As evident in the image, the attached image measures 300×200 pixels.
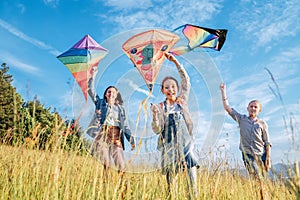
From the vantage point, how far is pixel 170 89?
3.52 metres

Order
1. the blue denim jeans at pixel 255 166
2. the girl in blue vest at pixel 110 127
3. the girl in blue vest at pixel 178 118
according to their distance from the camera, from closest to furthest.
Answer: the blue denim jeans at pixel 255 166
the girl in blue vest at pixel 178 118
the girl in blue vest at pixel 110 127

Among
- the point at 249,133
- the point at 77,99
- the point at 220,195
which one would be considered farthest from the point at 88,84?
the point at 249,133

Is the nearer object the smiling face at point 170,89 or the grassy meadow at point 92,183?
the grassy meadow at point 92,183

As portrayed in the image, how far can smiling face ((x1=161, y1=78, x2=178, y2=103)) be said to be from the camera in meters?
3.46

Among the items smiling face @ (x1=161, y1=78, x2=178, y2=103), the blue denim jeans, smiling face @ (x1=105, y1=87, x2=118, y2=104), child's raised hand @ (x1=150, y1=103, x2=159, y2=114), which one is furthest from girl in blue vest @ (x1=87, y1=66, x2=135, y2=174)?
the blue denim jeans

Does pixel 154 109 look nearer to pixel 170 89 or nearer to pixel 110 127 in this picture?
pixel 170 89

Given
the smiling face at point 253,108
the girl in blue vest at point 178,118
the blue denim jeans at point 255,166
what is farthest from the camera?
the smiling face at point 253,108

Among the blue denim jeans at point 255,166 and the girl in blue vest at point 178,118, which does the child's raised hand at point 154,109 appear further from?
the blue denim jeans at point 255,166

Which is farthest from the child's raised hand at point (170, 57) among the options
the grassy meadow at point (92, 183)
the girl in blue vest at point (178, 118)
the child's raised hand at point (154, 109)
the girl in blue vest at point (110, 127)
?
the grassy meadow at point (92, 183)

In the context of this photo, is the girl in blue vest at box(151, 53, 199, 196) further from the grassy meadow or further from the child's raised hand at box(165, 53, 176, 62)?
the grassy meadow

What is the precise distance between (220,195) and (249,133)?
74.3 inches

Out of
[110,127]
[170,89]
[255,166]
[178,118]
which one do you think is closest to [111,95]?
[110,127]

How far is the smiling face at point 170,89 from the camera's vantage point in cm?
346

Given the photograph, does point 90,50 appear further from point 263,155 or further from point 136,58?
point 263,155
